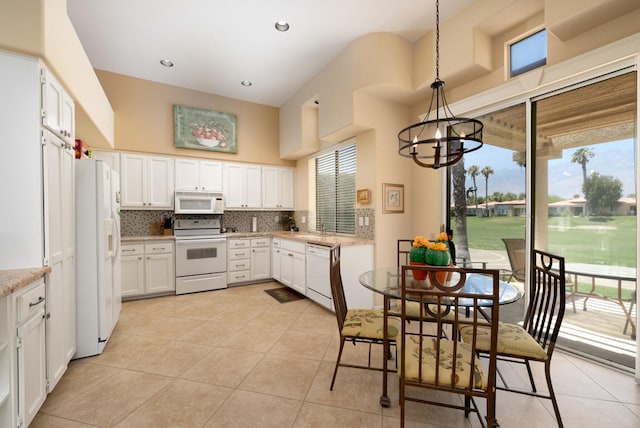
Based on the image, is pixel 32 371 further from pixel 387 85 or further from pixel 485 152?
pixel 485 152

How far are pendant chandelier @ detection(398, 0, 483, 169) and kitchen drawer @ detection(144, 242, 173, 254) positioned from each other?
382 cm

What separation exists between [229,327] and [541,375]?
304 cm

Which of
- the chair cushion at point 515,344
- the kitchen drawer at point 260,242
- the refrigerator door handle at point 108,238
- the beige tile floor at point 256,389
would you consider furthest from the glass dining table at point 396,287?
the kitchen drawer at point 260,242

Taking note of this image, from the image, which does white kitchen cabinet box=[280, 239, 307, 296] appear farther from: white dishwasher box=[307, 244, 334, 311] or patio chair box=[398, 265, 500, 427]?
patio chair box=[398, 265, 500, 427]

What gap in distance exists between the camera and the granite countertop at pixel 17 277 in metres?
1.43

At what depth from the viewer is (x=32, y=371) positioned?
1.71 m

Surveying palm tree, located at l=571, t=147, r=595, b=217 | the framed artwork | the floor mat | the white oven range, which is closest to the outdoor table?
palm tree, located at l=571, t=147, r=595, b=217

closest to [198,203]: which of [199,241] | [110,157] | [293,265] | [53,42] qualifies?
[199,241]

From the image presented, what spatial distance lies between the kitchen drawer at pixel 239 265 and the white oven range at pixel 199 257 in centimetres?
12

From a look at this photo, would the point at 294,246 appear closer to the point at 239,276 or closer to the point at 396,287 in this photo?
the point at 239,276

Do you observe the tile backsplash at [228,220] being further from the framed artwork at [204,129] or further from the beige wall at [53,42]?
the beige wall at [53,42]

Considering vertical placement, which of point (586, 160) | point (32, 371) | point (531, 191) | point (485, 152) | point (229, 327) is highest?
point (485, 152)

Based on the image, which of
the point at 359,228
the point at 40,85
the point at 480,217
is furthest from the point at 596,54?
the point at 40,85

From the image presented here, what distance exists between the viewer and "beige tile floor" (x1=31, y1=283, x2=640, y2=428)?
5.85ft
